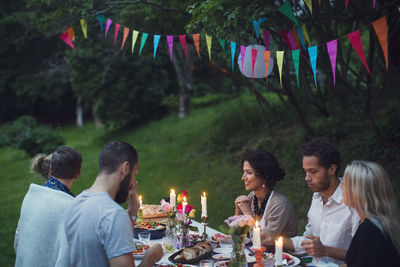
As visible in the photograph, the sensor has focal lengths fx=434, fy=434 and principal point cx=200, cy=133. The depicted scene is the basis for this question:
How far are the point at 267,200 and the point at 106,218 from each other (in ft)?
6.26

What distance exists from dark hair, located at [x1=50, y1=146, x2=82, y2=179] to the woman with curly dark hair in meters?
1.40

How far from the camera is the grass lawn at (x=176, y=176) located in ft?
25.4

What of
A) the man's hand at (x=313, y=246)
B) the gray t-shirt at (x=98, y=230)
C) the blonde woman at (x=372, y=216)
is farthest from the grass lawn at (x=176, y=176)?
the blonde woman at (x=372, y=216)

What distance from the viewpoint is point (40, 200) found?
10.5 ft

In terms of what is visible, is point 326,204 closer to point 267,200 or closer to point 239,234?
point 267,200

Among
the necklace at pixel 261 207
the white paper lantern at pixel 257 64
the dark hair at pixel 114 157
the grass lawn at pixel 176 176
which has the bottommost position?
the grass lawn at pixel 176 176

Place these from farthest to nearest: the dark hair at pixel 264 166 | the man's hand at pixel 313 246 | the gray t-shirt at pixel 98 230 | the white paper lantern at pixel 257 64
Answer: the white paper lantern at pixel 257 64
the dark hair at pixel 264 166
the man's hand at pixel 313 246
the gray t-shirt at pixel 98 230

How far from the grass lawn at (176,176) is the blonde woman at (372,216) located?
4612 millimetres

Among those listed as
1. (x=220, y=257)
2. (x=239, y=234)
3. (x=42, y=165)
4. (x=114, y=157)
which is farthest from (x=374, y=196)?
(x=42, y=165)

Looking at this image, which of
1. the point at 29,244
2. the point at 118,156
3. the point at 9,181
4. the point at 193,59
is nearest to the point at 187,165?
the point at 193,59

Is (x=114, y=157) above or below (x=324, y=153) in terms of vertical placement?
above

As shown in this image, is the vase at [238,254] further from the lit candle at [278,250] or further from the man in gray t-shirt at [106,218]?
the man in gray t-shirt at [106,218]

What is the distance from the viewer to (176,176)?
10.0 meters

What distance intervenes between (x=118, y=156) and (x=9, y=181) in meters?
11.1
